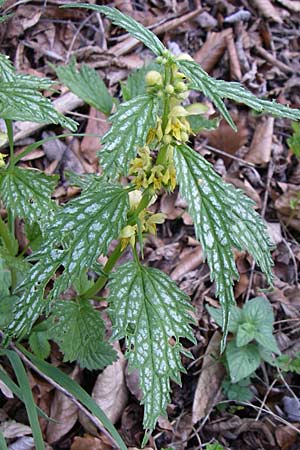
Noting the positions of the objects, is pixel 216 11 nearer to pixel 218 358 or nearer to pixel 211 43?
pixel 211 43

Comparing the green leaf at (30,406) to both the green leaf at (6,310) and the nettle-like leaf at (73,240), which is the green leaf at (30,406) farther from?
the nettle-like leaf at (73,240)

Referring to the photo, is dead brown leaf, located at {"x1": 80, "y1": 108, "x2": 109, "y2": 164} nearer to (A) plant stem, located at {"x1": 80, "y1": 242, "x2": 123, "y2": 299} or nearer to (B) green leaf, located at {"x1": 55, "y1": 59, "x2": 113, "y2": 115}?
(B) green leaf, located at {"x1": 55, "y1": 59, "x2": 113, "y2": 115}

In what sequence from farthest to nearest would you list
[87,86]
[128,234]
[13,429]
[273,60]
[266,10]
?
[266,10] < [273,60] < [87,86] < [13,429] < [128,234]

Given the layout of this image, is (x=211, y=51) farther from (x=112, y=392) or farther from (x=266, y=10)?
(x=112, y=392)

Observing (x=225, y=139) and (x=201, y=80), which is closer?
(x=201, y=80)

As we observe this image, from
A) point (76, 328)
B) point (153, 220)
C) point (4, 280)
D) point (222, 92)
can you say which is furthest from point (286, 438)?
point (222, 92)

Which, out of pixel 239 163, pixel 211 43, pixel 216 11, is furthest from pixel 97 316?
pixel 216 11

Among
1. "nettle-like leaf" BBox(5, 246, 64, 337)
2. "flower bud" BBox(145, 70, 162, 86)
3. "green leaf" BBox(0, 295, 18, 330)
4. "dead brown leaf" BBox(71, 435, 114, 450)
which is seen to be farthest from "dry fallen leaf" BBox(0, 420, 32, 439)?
"flower bud" BBox(145, 70, 162, 86)
